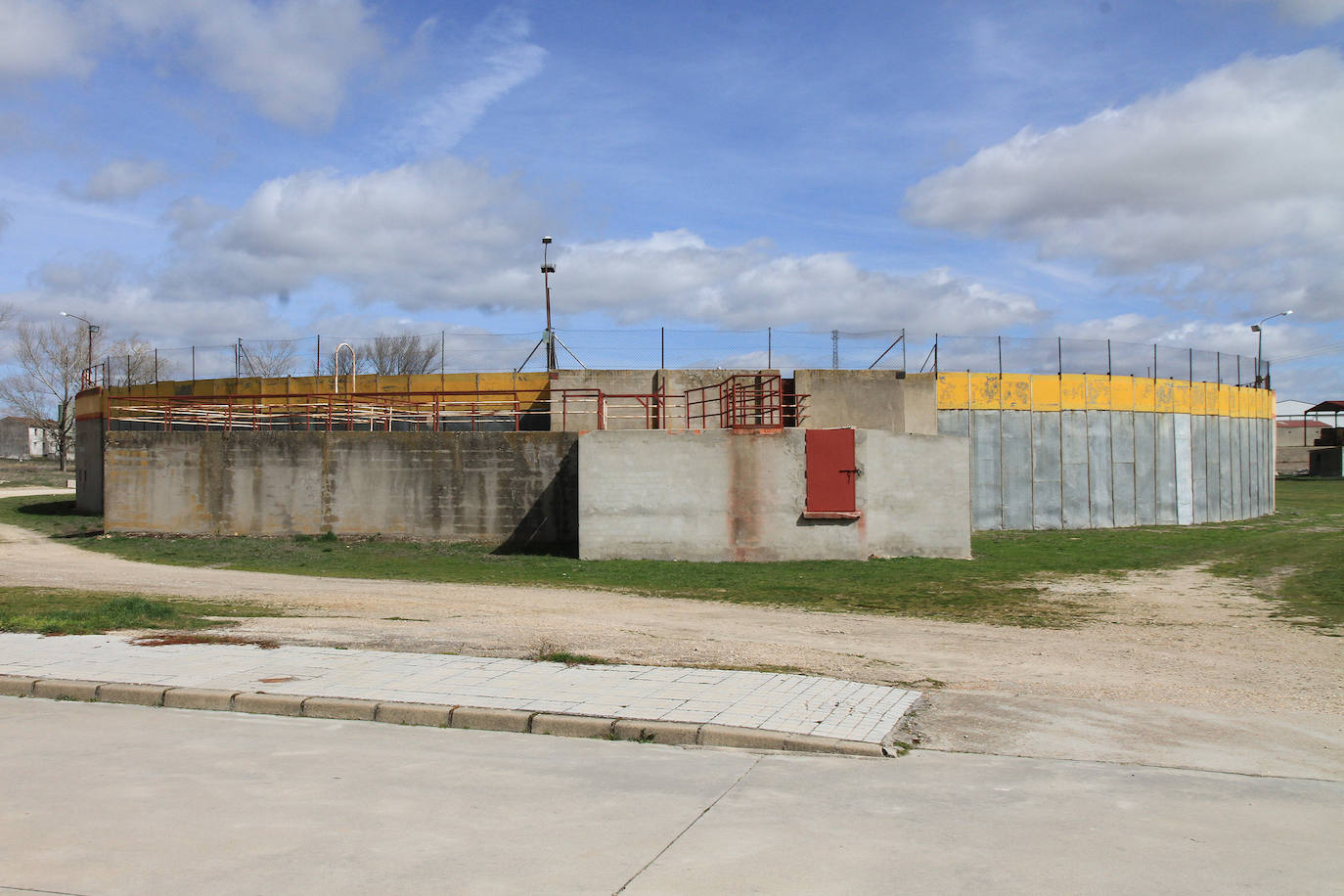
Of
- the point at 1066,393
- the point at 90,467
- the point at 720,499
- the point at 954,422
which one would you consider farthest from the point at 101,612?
the point at 1066,393

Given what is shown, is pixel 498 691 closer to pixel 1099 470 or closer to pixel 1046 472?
pixel 1046 472

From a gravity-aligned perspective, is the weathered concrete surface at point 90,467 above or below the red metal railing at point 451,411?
below

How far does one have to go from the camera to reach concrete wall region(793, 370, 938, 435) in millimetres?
27984

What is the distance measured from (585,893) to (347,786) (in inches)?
86.7

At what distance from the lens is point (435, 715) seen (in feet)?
24.8

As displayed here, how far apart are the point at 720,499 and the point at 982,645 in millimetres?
9957

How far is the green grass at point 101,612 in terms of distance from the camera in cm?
1136

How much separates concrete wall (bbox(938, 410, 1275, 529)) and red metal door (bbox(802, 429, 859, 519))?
11.4m

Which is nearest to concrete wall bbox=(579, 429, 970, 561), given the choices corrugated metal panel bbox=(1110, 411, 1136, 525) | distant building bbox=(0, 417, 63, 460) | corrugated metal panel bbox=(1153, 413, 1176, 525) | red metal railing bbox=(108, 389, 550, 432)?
red metal railing bbox=(108, 389, 550, 432)

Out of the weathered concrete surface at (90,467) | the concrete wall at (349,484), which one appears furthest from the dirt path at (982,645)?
the weathered concrete surface at (90,467)

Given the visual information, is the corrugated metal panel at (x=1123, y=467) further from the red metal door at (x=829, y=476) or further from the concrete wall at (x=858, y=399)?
the red metal door at (x=829, y=476)

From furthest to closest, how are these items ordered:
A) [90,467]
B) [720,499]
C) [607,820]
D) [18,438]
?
[18,438] < [90,467] < [720,499] < [607,820]

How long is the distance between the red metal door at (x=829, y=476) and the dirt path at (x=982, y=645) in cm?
465

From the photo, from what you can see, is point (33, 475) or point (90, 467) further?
point (33, 475)
